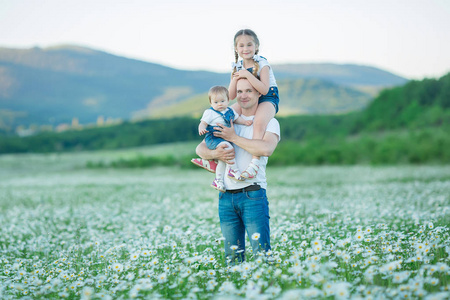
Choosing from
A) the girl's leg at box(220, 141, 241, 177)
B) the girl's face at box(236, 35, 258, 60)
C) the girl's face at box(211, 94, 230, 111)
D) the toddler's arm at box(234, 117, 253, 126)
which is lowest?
the girl's leg at box(220, 141, 241, 177)

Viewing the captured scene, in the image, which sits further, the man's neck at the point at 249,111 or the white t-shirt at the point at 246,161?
the man's neck at the point at 249,111

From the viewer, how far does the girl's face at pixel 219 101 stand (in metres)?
5.23

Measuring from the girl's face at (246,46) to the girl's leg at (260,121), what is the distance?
2.18 ft

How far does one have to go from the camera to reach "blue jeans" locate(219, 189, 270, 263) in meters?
5.18

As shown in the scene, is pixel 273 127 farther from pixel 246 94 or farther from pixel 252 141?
pixel 246 94

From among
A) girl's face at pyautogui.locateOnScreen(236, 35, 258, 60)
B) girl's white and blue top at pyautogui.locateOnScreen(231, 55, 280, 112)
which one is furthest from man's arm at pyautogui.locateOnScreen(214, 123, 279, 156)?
girl's face at pyautogui.locateOnScreen(236, 35, 258, 60)

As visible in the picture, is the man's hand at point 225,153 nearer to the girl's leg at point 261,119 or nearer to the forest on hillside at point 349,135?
the girl's leg at point 261,119

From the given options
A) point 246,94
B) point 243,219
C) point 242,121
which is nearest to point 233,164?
point 242,121

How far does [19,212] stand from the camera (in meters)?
13.9

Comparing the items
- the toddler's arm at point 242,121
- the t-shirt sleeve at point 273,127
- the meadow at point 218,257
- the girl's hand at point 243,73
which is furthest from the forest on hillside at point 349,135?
the girl's hand at point 243,73

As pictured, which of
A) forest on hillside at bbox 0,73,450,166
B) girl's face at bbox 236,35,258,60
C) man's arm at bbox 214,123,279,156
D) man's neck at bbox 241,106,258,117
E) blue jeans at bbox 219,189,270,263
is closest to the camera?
man's arm at bbox 214,123,279,156

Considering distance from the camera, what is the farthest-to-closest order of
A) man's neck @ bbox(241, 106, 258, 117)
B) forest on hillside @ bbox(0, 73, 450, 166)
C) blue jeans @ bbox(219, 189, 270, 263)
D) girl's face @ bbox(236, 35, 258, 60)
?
forest on hillside @ bbox(0, 73, 450, 166) < man's neck @ bbox(241, 106, 258, 117) < girl's face @ bbox(236, 35, 258, 60) < blue jeans @ bbox(219, 189, 270, 263)

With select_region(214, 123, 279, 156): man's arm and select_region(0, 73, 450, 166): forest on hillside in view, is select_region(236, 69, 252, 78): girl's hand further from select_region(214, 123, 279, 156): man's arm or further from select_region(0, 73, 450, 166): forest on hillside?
select_region(0, 73, 450, 166): forest on hillside

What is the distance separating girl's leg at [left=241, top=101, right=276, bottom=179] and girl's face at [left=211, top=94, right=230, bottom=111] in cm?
42
